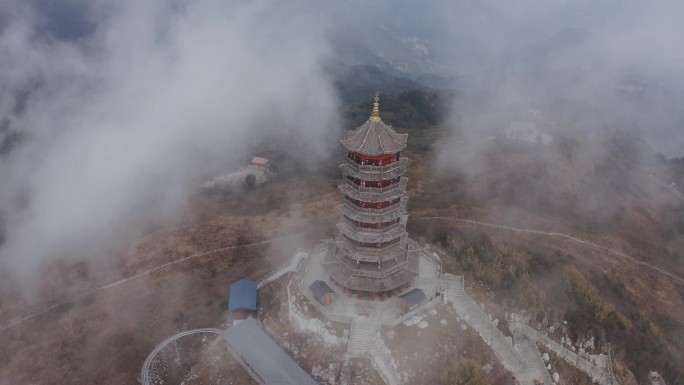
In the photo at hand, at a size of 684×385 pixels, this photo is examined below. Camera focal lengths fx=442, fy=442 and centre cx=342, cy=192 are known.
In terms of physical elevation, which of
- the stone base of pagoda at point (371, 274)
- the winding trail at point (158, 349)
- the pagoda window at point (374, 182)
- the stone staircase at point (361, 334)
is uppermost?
the pagoda window at point (374, 182)

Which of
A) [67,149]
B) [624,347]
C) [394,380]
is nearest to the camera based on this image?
[394,380]

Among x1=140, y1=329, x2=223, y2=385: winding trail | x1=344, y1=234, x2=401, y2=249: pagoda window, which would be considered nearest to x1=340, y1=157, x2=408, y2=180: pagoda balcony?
x1=344, y1=234, x2=401, y2=249: pagoda window

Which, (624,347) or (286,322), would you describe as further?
(286,322)

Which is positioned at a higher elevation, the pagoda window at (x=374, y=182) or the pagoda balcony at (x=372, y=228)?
the pagoda window at (x=374, y=182)

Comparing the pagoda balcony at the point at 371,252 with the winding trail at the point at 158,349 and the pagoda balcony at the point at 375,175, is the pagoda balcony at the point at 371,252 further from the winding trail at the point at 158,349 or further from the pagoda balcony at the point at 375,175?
the winding trail at the point at 158,349

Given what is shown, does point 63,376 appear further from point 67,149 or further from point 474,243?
point 67,149

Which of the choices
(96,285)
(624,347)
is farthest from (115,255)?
(624,347)

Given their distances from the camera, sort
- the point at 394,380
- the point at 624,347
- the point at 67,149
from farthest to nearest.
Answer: the point at 67,149
the point at 624,347
the point at 394,380

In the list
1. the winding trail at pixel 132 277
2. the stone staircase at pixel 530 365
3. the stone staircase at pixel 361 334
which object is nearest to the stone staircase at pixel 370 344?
the stone staircase at pixel 361 334
